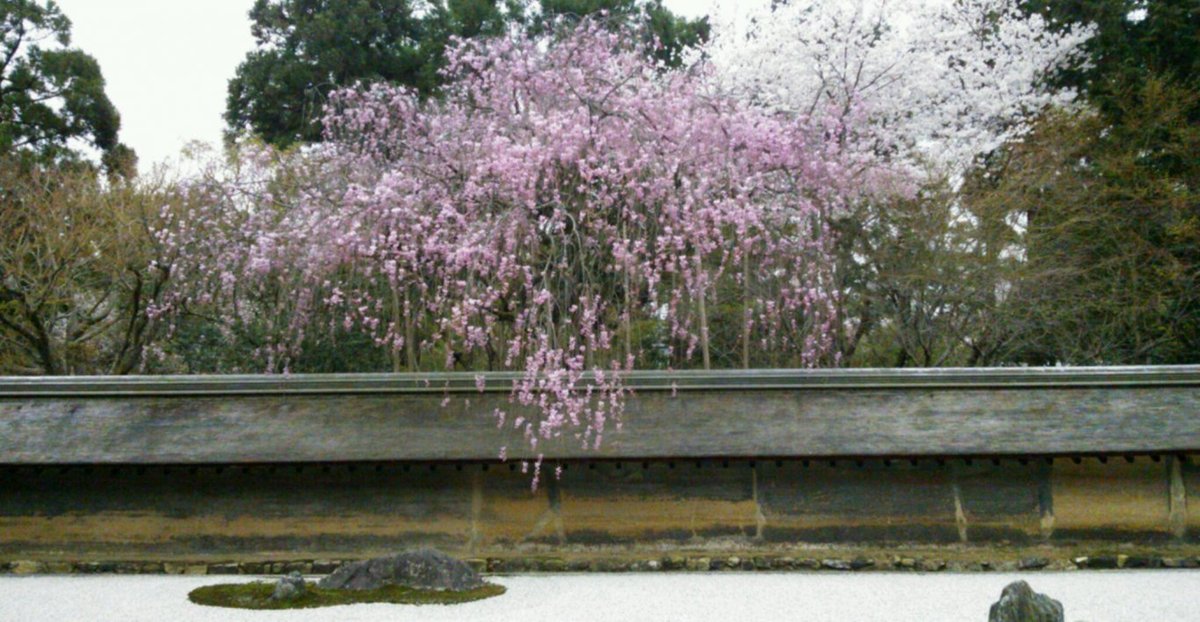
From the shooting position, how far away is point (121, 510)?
8945 millimetres

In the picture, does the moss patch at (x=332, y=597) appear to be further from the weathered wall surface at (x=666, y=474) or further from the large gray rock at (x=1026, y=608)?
the large gray rock at (x=1026, y=608)

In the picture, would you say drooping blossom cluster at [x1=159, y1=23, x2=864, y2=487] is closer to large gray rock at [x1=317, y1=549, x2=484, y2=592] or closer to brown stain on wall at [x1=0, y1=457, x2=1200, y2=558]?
brown stain on wall at [x1=0, y1=457, x2=1200, y2=558]

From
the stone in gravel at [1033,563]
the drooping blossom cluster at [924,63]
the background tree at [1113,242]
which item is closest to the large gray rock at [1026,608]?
the stone in gravel at [1033,563]

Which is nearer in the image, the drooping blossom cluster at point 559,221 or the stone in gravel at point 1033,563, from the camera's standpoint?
the stone in gravel at point 1033,563

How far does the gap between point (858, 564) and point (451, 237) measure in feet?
12.2

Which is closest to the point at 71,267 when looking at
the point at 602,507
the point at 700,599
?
the point at 602,507

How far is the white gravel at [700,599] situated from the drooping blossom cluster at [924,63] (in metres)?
9.81

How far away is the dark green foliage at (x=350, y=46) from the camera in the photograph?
23.0 metres

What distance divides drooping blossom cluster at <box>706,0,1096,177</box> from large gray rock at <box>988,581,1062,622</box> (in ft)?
38.4

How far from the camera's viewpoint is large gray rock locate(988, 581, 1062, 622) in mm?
5449

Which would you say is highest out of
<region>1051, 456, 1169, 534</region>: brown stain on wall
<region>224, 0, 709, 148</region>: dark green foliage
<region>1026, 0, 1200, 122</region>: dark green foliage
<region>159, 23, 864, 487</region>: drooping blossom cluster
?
<region>224, 0, 709, 148</region>: dark green foliage

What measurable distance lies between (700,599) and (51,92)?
21301mm

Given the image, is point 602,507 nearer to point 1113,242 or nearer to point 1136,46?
point 1113,242

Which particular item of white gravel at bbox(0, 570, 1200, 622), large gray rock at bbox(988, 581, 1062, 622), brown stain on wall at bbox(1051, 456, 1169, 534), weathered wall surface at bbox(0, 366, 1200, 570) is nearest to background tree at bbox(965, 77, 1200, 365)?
brown stain on wall at bbox(1051, 456, 1169, 534)
